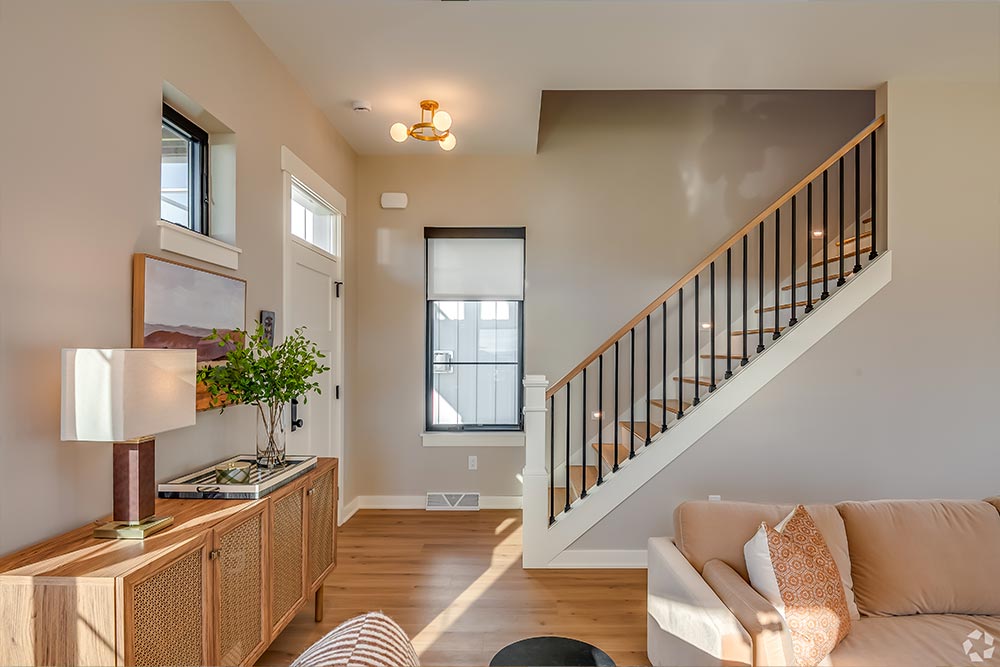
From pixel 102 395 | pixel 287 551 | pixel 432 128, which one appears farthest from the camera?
pixel 432 128

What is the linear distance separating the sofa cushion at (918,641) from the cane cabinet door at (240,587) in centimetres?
188

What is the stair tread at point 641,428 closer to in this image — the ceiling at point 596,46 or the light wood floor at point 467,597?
the light wood floor at point 467,597

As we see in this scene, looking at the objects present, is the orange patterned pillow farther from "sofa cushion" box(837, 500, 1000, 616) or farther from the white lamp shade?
the white lamp shade

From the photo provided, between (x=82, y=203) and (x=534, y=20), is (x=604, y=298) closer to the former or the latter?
(x=534, y=20)

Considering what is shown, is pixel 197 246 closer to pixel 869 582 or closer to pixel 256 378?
pixel 256 378

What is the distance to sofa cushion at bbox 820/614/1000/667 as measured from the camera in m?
1.78

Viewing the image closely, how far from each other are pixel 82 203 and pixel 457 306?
127 inches

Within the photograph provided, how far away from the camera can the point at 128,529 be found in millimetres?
1651

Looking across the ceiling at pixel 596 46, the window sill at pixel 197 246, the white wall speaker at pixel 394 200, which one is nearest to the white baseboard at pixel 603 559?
the window sill at pixel 197 246

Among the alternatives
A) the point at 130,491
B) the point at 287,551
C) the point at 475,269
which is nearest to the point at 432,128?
the point at 475,269

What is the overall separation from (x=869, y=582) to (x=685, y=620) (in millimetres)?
738

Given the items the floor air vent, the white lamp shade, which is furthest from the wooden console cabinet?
the floor air vent

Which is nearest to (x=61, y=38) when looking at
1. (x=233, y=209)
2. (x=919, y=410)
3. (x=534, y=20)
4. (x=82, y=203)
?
Result: (x=82, y=203)

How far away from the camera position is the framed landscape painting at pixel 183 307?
6.61 feet
